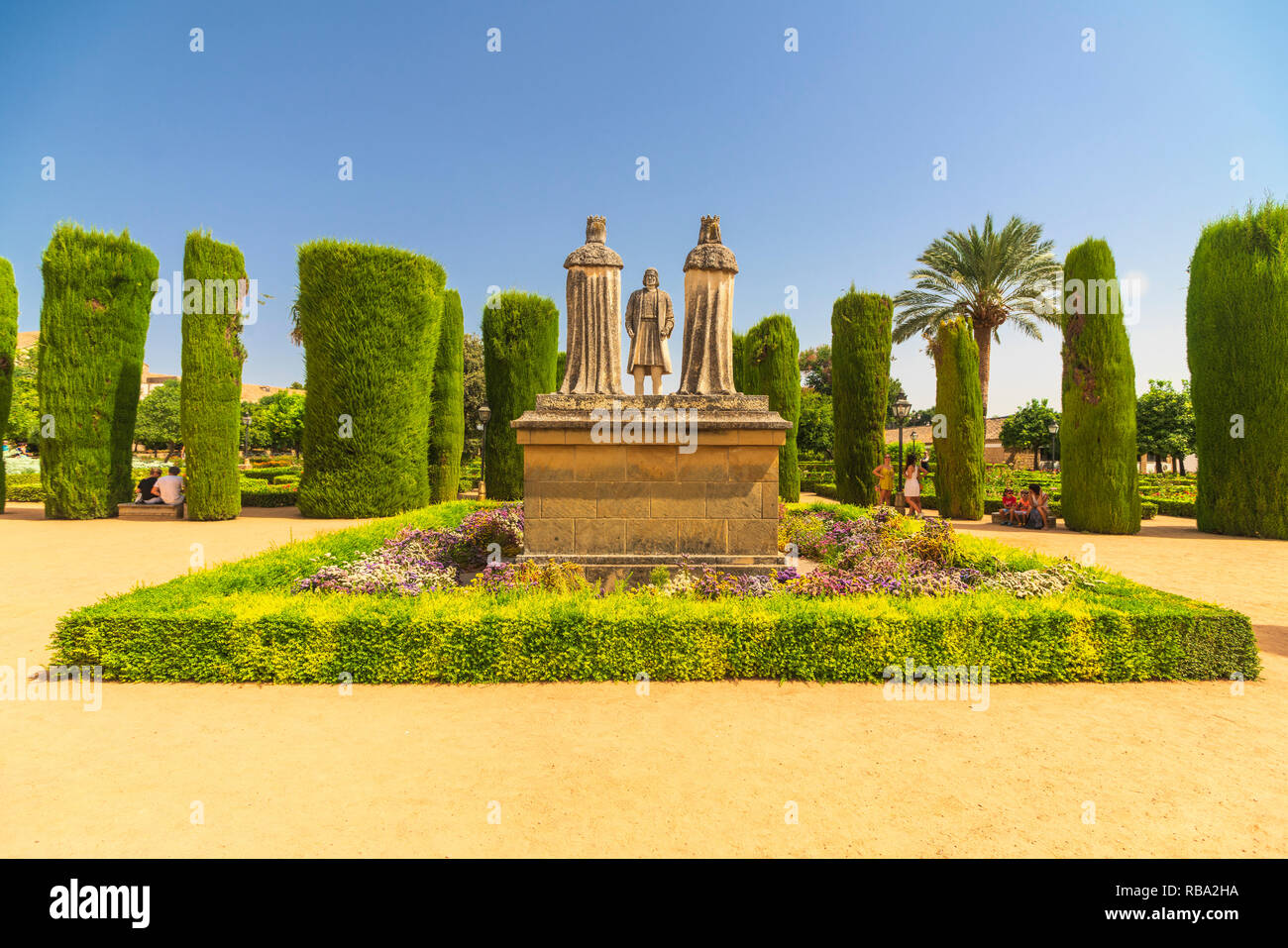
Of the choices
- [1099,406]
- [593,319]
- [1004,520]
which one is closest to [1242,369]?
[1099,406]

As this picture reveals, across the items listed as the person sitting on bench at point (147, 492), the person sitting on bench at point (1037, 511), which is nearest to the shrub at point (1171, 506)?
the person sitting on bench at point (1037, 511)

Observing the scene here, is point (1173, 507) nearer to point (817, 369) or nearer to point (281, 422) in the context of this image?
point (817, 369)

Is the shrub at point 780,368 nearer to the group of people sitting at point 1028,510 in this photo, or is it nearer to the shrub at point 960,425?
the shrub at point 960,425

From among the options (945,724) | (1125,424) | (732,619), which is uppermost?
(1125,424)

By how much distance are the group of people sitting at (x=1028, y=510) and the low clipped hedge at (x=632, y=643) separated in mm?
11862

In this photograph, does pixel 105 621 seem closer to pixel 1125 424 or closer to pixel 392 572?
pixel 392 572

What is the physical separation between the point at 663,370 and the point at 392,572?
4.75 m

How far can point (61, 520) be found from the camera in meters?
16.2

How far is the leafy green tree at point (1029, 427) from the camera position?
41844mm

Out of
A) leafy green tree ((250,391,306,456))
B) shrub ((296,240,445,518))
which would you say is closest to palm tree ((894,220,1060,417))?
shrub ((296,240,445,518))

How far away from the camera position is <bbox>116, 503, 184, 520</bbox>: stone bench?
1703 cm

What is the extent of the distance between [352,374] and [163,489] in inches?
261

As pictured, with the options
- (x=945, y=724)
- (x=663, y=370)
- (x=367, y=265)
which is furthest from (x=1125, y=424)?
(x=367, y=265)

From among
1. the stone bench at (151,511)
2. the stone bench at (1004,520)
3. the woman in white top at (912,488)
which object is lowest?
the stone bench at (1004,520)
